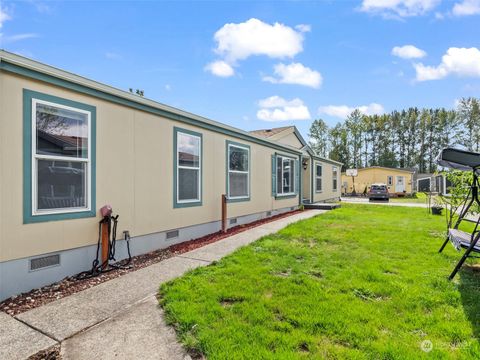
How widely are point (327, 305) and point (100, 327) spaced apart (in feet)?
7.13

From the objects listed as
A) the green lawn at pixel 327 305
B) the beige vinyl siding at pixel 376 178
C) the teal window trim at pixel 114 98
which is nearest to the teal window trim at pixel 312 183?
the teal window trim at pixel 114 98

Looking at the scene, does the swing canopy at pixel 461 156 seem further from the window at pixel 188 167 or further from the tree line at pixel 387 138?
the tree line at pixel 387 138

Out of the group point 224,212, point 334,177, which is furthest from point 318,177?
point 224,212

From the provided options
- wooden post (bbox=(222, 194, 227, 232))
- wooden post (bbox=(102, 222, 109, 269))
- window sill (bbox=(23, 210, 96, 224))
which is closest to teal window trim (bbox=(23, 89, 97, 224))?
window sill (bbox=(23, 210, 96, 224))

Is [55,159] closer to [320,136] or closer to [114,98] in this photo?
[114,98]

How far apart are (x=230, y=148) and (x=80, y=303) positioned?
17.1 ft

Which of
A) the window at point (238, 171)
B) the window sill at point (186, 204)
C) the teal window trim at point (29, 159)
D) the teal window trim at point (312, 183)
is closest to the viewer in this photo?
the teal window trim at point (29, 159)

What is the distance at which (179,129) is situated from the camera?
569cm

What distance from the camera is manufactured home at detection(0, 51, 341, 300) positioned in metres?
3.17

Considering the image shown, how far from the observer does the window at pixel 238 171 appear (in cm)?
743

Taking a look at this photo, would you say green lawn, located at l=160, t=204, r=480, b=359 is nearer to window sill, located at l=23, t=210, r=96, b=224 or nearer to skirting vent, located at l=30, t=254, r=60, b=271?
skirting vent, located at l=30, t=254, r=60, b=271

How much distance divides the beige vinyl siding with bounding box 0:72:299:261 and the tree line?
39.7 meters

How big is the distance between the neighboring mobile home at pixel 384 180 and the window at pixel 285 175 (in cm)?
1992

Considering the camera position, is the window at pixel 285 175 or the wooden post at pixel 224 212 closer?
the wooden post at pixel 224 212
